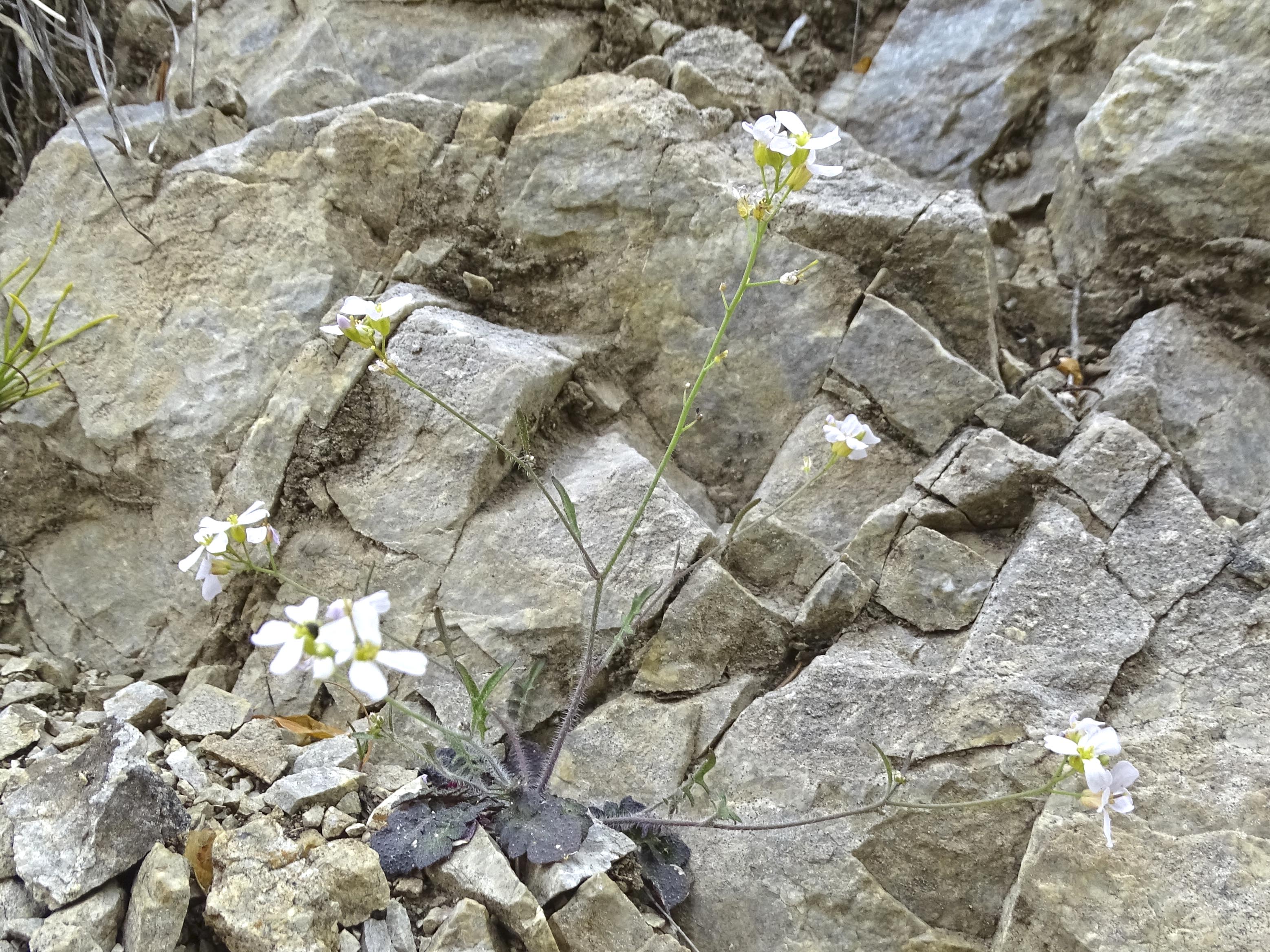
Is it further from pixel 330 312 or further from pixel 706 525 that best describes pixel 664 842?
pixel 330 312

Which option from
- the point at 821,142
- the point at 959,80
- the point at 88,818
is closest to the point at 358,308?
the point at 821,142

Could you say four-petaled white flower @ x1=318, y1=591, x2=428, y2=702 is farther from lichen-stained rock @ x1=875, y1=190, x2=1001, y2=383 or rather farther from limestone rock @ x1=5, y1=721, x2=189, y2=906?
lichen-stained rock @ x1=875, y1=190, x2=1001, y2=383

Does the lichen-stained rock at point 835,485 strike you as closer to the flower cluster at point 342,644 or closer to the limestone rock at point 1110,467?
the limestone rock at point 1110,467

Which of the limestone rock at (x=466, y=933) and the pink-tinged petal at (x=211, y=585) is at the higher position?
the pink-tinged petal at (x=211, y=585)

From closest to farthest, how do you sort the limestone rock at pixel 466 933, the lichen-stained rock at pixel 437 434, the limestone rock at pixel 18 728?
the limestone rock at pixel 466 933 < the limestone rock at pixel 18 728 < the lichen-stained rock at pixel 437 434

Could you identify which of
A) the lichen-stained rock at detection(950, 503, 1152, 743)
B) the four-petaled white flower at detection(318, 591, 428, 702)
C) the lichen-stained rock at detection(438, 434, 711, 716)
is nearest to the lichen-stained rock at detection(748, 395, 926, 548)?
the lichen-stained rock at detection(438, 434, 711, 716)

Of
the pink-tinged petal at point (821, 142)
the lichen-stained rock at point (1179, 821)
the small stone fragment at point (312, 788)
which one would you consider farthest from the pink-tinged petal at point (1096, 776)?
the small stone fragment at point (312, 788)

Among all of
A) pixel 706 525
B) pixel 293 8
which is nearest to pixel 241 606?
pixel 706 525
